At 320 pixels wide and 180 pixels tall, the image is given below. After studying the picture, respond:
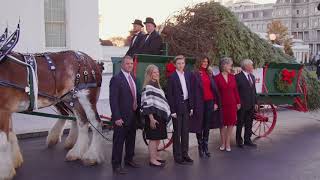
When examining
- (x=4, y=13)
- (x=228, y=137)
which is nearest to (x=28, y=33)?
(x=4, y=13)

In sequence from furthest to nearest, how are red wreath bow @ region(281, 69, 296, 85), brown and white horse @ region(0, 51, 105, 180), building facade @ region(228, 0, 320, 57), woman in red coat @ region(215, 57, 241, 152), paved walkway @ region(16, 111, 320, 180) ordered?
building facade @ region(228, 0, 320, 57) < red wreath bow @ region(281, 69, 296, 85) < woman in red coat @ region(215, 57, 241, 152) < paved walkway @ region(16, 111, 320, 180) < brown and white horse @ region(0, 51, 105, 180)

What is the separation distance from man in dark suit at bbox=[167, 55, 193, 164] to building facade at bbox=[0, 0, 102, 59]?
7.22 m

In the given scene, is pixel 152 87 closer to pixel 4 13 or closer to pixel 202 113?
pixel 202 113

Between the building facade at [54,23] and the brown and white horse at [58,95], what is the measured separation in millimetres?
6162

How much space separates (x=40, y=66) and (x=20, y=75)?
413 mm

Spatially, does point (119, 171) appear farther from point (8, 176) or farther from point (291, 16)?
point (291, 16)

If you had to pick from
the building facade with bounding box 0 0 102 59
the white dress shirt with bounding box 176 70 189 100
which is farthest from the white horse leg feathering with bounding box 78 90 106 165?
the building facade with bounding box 0 0 102 59

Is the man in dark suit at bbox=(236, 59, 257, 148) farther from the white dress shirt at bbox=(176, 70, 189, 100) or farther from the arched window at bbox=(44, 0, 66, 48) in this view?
the arched window at bbox=(44, 0, 66, 48)

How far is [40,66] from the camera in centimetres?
681

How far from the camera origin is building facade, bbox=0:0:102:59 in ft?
42.7

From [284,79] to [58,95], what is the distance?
5255mm

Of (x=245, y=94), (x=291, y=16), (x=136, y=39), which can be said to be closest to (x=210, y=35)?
(x=245, y=94)

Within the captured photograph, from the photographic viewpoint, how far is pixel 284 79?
32.9ft

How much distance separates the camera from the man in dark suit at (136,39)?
347 inches
